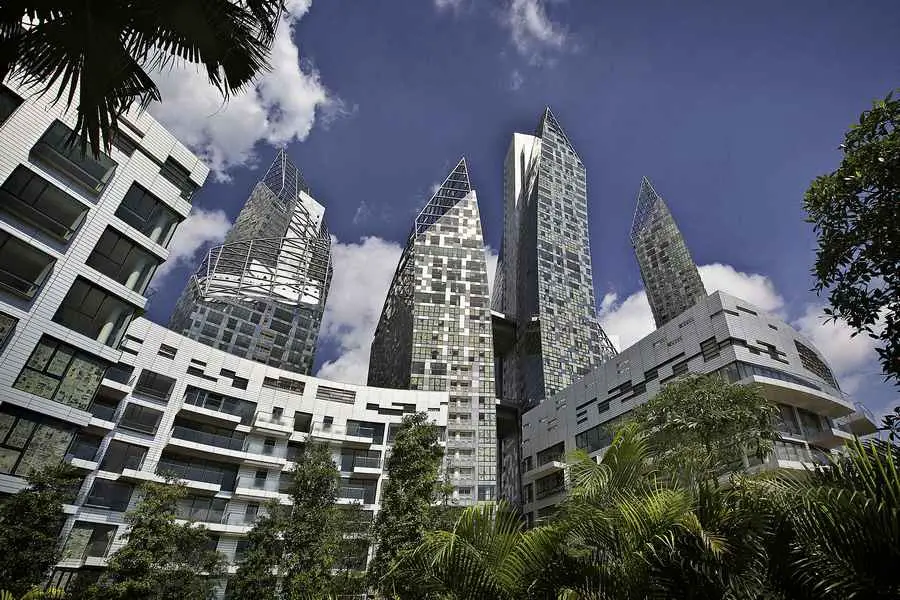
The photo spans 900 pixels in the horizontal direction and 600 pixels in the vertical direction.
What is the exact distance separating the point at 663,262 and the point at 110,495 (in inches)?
3241

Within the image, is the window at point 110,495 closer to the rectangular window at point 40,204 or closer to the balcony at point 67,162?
the rectangular window at point 40,204

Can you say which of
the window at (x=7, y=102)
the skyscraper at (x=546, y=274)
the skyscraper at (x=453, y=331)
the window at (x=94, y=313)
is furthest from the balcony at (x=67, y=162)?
Result: the skyscraper at (x=546, y=274)

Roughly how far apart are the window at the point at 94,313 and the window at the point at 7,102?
259 inches

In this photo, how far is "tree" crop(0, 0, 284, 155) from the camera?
4.57 meters

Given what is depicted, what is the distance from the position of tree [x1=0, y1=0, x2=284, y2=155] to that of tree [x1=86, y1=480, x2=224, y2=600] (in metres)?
21.0

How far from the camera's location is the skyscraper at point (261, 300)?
81.8 metres

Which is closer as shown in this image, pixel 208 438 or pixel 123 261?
pixel 123 261

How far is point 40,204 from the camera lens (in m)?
20.2

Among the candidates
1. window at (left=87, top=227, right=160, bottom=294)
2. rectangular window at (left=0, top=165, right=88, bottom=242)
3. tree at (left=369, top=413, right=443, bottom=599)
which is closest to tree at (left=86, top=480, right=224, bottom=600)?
window at (left=87, top=227, right=160, bottom=294)

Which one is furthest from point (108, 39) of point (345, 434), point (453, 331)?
point (453, 331)

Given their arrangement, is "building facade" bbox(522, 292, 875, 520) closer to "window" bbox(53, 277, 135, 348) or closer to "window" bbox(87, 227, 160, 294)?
"window" bbox(53, 277, 135, 348)

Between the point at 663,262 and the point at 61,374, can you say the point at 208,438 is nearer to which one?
the point at 61,374

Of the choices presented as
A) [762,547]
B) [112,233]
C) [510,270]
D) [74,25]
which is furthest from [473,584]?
[510,270]

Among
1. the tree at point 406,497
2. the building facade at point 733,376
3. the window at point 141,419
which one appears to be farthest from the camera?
the window at point 141,419
